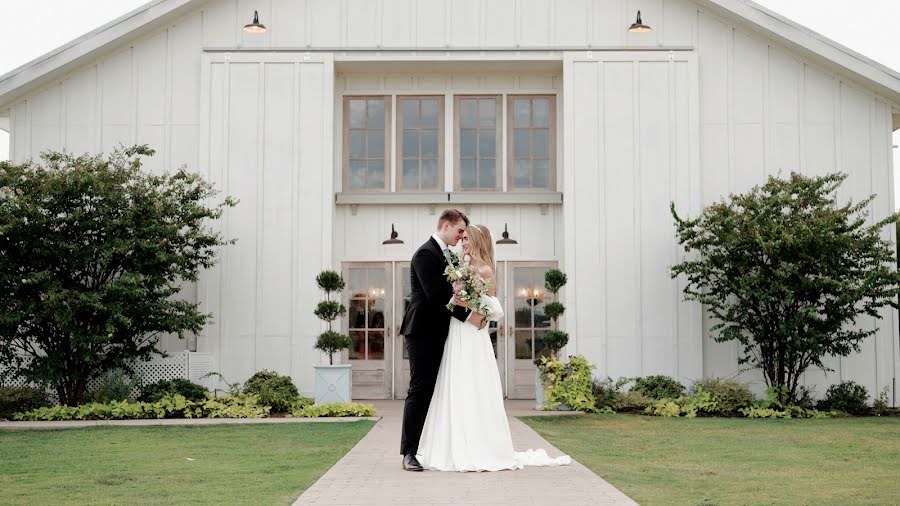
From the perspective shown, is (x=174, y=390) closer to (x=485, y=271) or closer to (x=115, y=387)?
(x=115, y=387)

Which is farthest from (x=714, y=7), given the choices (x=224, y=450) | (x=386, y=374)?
(x=224, y=450)

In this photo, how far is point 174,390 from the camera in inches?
617

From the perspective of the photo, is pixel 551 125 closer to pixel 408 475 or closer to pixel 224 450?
pixel 224 450

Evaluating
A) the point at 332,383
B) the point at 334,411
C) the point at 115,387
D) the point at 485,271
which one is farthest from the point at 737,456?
the point at 115,387

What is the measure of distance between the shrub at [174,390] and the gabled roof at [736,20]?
5.76m

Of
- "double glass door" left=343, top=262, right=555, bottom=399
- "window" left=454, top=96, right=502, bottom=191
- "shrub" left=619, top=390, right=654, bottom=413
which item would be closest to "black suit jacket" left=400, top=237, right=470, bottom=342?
"shrub" left=619, top=390, right=654, bottom=413

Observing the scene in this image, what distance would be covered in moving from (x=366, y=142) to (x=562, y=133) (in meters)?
3.57

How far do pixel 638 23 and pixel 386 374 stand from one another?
294 inches

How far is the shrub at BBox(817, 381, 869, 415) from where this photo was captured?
16.6 m

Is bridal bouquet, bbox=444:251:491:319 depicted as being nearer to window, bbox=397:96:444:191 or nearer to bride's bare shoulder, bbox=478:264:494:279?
bride's bare shoulder, bbox=478:264:494:279

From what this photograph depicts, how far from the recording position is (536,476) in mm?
8055

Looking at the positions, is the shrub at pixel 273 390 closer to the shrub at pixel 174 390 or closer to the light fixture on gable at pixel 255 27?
the shrub at pixel 174 390

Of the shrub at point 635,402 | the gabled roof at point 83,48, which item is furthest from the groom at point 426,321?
the gabled roof at point 83,48

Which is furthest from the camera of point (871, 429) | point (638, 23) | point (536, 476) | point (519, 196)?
point (519, 196)
